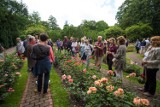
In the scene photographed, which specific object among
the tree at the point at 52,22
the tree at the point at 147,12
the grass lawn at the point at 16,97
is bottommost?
the grass lawn at the point at 16,97

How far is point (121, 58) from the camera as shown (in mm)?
7016

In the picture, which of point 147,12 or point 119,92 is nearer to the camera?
point 119,92

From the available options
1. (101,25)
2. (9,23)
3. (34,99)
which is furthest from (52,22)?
(34,99)

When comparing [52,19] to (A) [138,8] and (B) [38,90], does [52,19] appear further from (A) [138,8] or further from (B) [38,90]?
(B) [38,90]

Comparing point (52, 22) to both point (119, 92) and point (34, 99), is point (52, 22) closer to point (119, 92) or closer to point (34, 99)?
point (34, 99)

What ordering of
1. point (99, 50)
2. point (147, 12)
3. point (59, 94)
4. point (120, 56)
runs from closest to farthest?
1. point (59, 94)
2. point (120, 56)
3. point (99, 50)
4. point (147, 12)

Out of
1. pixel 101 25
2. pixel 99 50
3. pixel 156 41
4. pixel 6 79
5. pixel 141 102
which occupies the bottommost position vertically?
pixel 6 79

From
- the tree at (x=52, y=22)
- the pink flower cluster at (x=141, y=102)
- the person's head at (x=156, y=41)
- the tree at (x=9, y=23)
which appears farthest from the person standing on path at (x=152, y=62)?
the tree at (x=52, y=22)

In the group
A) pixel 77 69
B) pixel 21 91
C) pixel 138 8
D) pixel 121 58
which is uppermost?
pixel 138 8

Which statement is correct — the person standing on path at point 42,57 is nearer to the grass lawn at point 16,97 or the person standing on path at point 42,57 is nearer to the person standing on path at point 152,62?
the grass lawn at point 16,97

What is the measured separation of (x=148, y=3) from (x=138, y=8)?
2.11 metres

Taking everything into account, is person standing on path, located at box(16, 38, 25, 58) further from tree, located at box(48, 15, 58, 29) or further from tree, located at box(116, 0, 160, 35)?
tree, located at box(48, 15, 58, 29)

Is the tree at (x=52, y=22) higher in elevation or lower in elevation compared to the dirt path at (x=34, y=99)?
higher

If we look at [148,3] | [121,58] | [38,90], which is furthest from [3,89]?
[148,3]
